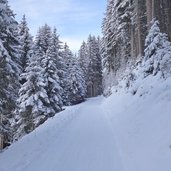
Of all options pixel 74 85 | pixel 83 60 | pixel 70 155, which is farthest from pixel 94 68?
pixel 70 155

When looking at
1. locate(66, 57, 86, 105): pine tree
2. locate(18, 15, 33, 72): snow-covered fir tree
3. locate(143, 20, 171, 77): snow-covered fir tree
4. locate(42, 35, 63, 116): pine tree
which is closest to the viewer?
locate(143, 20, 171, 77): snow-covered fir tree

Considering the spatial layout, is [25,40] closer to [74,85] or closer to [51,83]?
[51,83]

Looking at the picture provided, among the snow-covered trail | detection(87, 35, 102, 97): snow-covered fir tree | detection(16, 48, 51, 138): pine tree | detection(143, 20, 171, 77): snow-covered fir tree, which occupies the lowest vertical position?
the snow-covered trail

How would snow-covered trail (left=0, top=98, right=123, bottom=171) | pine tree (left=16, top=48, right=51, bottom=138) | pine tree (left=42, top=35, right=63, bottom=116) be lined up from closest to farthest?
snow-covered trail (left=0, top=98, right=123, bottom=171)
pine tree (left=16, top=48, right=51, bottom=138)
pine tree (left=42, top=35, right=63, bottom=116)

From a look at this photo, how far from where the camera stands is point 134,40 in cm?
3778

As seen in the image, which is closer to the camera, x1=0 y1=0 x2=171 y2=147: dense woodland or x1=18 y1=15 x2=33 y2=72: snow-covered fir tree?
x1=0 y1=0 x2=171 y2=147: dense woodland

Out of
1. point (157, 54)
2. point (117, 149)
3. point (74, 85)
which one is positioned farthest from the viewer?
point (74, 85)

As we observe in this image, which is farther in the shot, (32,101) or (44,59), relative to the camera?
(44,59)

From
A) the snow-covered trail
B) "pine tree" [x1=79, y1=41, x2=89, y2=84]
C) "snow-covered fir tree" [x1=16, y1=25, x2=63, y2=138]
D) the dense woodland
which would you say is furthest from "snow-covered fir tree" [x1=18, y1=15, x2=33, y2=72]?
"pine tree" [x1=79, y1=41, x2=89, y2=84]

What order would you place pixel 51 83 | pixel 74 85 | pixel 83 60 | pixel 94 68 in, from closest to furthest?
1. pixel 51 83
2. pixel 74 85
3. pixel 94 68
4. pixel 83 60

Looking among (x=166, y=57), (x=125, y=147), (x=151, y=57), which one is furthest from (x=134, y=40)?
(x=125, y=147)

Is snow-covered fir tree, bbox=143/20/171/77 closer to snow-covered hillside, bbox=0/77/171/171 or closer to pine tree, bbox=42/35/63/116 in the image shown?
snow-covered hillside, bbox=0/77/171/171

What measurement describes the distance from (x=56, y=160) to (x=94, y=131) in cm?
535

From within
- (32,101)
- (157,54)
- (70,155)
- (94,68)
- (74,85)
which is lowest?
(70,155)
